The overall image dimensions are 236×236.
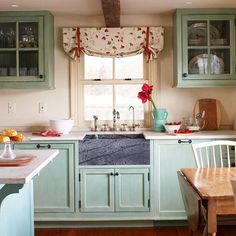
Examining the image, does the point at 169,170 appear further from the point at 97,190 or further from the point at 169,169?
the point at 97,190

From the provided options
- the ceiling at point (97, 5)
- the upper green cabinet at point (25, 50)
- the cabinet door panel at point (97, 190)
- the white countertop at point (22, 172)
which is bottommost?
the cabinet door panel at point (97, 190)

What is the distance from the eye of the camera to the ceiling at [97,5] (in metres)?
3.50

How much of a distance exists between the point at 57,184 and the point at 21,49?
4.55 feet

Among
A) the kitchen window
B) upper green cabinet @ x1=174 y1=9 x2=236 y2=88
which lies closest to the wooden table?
upper green cabinet @ x1=174 y1=9 x2=236 y2=88

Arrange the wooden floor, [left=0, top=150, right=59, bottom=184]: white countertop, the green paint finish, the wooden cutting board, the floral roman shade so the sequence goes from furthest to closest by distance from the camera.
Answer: the wooden cutting board
the floral roman shade
the wooden floor
the green paint finish
[left=0, top=150, right=59, bottom=184]: white countertop

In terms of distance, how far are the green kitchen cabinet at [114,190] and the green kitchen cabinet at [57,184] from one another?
0.11 meters

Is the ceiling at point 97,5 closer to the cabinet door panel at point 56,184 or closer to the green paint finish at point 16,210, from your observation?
the cabinet door panel at point 56,184

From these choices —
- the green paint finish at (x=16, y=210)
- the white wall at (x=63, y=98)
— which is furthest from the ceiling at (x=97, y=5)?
the green paint finish at (x=16, y=210)

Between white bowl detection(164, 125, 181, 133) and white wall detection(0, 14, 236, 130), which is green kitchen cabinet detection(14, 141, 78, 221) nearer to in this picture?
white wall detection(0, 14, 236, 130)

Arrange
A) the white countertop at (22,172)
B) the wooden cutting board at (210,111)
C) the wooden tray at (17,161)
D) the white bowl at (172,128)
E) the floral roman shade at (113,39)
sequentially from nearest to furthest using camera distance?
the white countertop at (22,172)
the wooden tray at (17,161)
the white bowl at (172,128)
the floral roman shade at (113,39)
the wooden cutting board at (210,111)

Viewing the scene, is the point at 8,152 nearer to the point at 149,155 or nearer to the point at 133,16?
the point at 149,155

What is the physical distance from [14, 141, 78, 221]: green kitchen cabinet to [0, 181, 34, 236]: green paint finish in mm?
1004

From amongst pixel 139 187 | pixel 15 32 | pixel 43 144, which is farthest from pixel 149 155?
pixel 15 32

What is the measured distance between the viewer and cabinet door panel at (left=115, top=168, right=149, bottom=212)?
3539 mm
